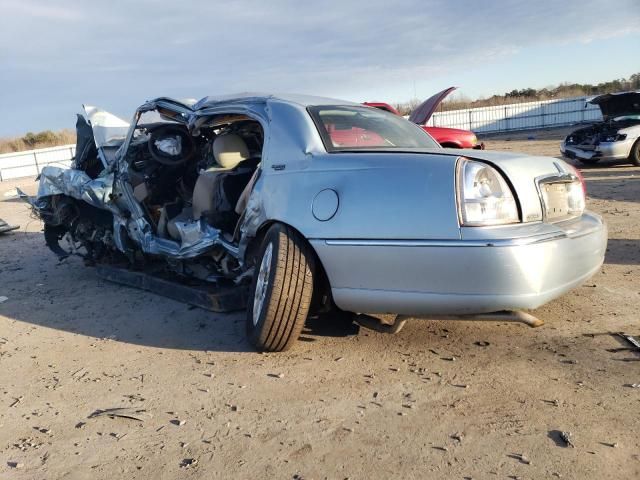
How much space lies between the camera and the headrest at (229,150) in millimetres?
4453

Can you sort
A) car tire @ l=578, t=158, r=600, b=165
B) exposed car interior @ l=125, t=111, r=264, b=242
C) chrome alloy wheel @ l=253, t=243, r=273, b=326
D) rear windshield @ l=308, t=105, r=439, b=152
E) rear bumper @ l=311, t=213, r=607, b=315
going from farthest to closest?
car tire @ l=578, t=158, r=600, b=165
exposed car interior @ l=125, t=111, r=264, b=242
rear windshield @ l=308, t=105, r=439, b=152
chrome alloy wheel @ l=253, t=243, r=273, b=326
rear bumper @ l=311, t=213, r=607, b=315

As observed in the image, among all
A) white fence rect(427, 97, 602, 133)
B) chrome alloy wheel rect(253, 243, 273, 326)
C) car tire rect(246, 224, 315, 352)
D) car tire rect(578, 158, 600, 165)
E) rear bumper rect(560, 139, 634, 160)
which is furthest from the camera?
white fence rect(427, 97, 602, 133)

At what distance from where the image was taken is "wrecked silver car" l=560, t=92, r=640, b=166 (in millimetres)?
11430

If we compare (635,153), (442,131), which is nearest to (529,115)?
(635,153)

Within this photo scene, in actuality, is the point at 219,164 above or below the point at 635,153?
above

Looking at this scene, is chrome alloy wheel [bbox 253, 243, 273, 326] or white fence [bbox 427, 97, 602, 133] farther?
white fence [bbox 427, 97, 602, 133]

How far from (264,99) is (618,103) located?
11.0 metres

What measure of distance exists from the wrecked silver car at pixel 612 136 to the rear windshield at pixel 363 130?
8867 mm

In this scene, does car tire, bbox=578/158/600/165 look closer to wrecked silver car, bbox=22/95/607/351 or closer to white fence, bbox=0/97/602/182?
wrecked silver car, bbox=22/95/607/351

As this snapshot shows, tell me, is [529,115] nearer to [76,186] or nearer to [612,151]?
[612,151]

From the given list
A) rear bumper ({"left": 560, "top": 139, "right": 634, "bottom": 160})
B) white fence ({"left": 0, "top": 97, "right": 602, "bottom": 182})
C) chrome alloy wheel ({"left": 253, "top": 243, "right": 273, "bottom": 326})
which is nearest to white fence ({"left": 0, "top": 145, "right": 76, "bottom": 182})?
white fence ({"left": 0, "top": 97, "right": 602, "bottom": 182})

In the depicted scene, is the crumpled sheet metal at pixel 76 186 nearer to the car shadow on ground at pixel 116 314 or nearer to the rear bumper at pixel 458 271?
the car shadow on ground at pixel 116 314

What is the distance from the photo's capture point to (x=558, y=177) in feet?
10.3

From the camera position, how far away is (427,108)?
10070 mm
